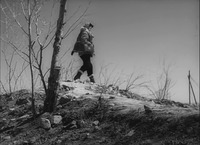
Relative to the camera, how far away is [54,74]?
4992 millimetres

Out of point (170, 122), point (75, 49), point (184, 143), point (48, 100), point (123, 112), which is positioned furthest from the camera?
point (75, 49)

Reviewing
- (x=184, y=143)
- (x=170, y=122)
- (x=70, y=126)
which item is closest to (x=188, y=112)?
(x=170, y=122)

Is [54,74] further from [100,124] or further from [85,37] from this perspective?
[85,37]

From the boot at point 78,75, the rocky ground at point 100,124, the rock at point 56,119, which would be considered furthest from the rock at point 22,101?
the boot at point 78,75

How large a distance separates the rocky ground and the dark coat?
1.98 metres

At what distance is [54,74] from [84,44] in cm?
263

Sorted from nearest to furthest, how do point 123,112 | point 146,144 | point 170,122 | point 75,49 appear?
point 146,144 < point 170,122 < point 123,112 < point 75,49

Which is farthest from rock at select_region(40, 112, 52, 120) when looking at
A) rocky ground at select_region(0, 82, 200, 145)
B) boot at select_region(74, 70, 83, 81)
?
boot at select_region(74, 70, 83, 81)

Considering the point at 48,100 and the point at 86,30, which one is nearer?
the point at 48,100

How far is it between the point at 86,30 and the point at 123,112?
3984mm

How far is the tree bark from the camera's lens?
495 cm

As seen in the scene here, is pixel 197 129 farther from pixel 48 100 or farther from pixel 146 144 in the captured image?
pixel 48 100

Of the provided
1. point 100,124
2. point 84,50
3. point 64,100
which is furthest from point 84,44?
point 100,124

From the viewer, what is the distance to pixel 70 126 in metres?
4.20
